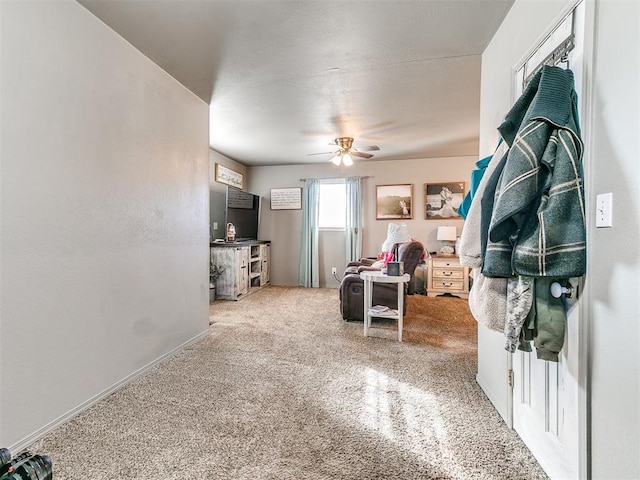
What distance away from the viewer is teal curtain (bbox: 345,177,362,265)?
5.71 meters

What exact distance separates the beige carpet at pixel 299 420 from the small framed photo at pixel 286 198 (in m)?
3.49

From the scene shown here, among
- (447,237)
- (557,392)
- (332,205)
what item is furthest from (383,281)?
(332,205)

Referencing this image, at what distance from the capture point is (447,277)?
5082mm

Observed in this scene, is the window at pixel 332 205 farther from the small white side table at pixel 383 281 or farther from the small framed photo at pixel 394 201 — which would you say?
the small white side table at pixel 383 281

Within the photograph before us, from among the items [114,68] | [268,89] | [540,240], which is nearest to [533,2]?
[540,240]

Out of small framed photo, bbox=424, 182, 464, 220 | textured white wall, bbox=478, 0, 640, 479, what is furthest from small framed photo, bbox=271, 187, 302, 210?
textured white wall, bbox=478, 0, 640, 479

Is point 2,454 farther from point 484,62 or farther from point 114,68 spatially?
point 484,62

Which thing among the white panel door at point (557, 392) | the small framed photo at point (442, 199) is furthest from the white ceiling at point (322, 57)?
the small framed photo at point (442, 199)

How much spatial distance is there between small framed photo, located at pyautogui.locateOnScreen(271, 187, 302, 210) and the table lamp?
2590 mm

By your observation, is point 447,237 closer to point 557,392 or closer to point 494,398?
point 494,398

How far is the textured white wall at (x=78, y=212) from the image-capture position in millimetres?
1500

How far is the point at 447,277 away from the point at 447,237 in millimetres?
672

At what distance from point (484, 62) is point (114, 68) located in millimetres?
2537

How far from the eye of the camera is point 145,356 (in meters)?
2.36
